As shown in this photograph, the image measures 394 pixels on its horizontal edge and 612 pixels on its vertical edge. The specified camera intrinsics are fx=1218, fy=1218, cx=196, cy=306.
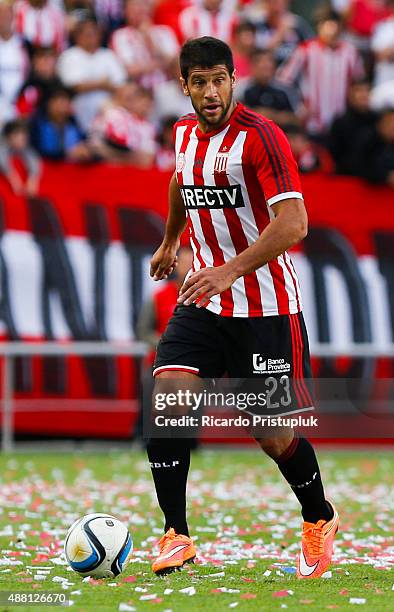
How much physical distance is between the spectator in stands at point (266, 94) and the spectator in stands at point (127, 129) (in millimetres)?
1240

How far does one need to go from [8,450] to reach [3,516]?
483 cm

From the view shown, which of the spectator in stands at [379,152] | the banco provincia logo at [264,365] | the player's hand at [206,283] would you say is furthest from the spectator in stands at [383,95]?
the player's hand at [206,283]

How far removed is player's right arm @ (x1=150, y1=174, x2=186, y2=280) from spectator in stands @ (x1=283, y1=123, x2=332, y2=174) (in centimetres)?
739

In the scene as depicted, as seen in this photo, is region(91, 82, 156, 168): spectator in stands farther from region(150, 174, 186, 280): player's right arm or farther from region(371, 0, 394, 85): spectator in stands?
region(150, 174, 186, 280): player's right arm

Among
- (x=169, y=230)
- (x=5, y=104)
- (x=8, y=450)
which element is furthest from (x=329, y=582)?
(x=5, y=104)

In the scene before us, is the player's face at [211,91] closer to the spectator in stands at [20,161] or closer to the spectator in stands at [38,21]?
the spectator in stands at [20,161]

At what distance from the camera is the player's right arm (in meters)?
6.43

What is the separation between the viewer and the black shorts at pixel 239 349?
591 cm

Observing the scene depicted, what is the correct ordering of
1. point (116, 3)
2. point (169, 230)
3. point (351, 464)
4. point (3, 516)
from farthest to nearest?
point (116, 3) → point (351, 464) → point (3, 516) → point (169, 230)

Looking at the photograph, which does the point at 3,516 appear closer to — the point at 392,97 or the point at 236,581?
the point at 236,581

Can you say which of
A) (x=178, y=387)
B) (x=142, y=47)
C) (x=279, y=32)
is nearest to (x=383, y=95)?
(x=279, y=32)

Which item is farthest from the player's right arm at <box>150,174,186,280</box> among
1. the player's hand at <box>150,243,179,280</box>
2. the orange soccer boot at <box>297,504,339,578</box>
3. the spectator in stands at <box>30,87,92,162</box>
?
the spectator in stands at <box>30,87,92,162</box>

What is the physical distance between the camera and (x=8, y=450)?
13.2m

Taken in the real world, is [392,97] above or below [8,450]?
above
